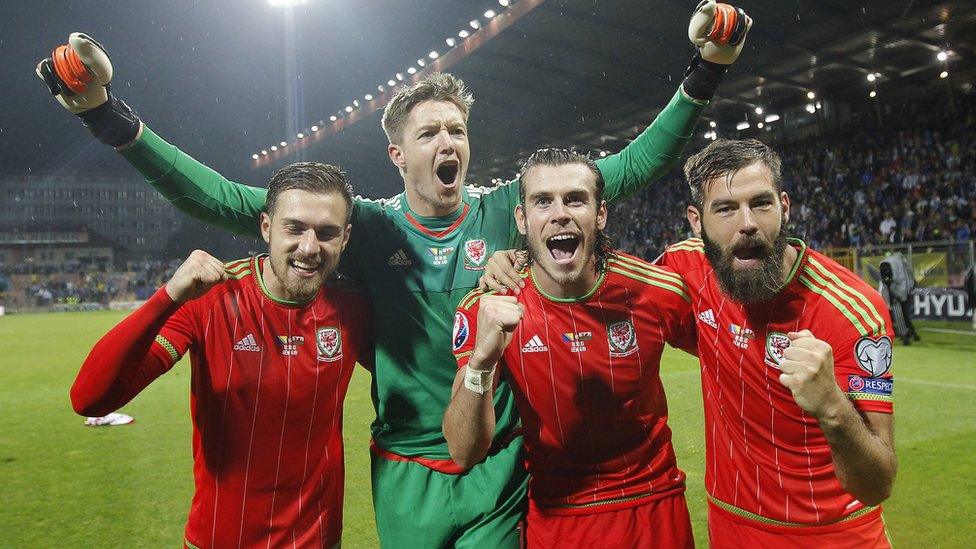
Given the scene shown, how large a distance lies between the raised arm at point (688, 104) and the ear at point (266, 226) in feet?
5.56

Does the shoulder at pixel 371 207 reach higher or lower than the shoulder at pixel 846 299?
higher

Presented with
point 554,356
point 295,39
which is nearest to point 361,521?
point 554,356

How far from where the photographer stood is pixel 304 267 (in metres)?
2.70

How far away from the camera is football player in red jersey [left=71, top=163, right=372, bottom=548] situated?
2693mm

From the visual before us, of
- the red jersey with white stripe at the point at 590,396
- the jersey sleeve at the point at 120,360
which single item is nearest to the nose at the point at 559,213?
the red jersey with white stripe at the point at 590,396

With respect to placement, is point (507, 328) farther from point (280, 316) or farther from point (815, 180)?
point (815, 180)

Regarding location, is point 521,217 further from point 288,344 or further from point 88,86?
point 88,86

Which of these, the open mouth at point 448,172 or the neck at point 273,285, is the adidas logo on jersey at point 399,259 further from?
the neck at point 273,285

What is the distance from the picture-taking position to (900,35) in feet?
61.3

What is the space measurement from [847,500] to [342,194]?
2427 millimetres

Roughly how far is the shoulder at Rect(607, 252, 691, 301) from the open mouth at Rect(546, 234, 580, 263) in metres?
0.23

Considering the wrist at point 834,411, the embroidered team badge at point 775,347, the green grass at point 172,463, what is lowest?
the green grass at point 172,463

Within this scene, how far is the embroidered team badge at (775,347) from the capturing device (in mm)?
2529

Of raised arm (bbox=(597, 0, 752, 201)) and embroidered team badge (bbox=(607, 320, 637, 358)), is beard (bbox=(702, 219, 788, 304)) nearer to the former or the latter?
embroidered team badge (bbox=(607, 320, 637, 358))
